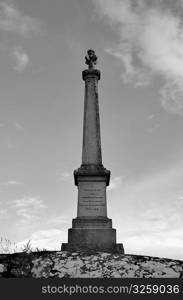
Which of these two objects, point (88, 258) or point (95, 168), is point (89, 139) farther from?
point (88, 258)

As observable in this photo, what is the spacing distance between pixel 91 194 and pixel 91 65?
5.34m

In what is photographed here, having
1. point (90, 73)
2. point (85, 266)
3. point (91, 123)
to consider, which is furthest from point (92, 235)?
point (85, 266)

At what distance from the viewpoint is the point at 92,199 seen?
1104 centimetres

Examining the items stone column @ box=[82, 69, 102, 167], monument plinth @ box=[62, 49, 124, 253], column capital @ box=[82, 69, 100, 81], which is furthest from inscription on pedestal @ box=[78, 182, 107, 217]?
column capital @ box=[82, 69, 100, 81]

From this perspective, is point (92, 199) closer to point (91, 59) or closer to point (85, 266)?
point (91, 59)

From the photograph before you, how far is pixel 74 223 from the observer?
10648 mm

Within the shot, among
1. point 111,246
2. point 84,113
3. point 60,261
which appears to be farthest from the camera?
point 84,113

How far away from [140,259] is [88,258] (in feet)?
0.85

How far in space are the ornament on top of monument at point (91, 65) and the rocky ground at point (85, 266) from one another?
39.0 ft

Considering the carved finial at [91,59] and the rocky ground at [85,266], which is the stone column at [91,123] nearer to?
the carved finial at [91,59]

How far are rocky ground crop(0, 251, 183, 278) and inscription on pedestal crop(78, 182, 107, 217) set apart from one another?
30.1 ft

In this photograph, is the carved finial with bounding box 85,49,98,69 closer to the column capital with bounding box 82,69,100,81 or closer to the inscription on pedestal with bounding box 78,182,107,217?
the column capital with bounding box 82,69,100,81

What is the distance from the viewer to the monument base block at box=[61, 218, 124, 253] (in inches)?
404

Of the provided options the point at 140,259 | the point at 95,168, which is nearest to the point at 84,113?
the point at 95,168
